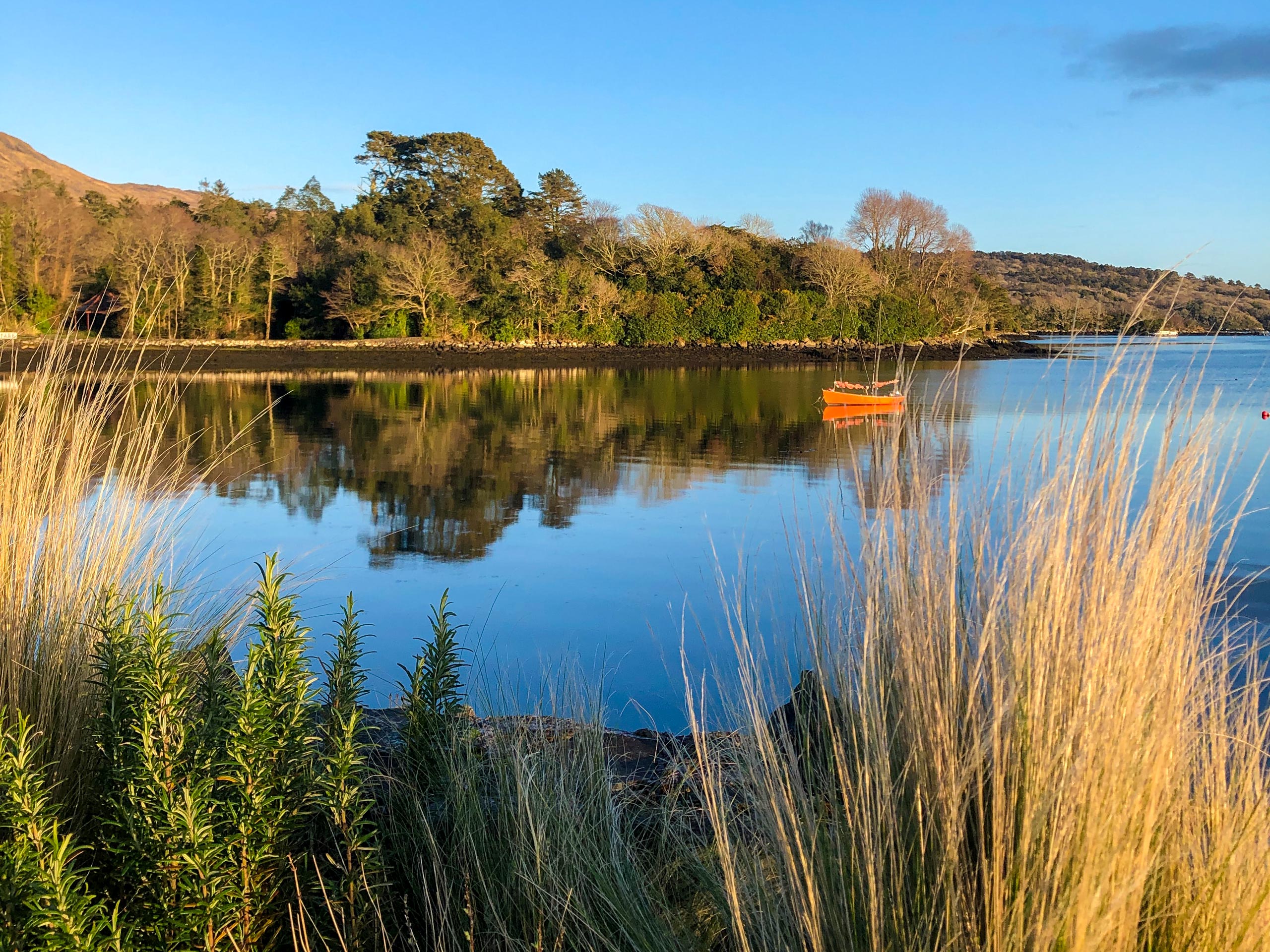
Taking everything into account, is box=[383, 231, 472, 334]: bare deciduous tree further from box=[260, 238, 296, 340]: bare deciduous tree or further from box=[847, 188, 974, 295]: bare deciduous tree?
box=[847, 188, 974, 295]: bare deciduous tree

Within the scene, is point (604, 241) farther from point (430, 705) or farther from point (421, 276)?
point (430, 705)

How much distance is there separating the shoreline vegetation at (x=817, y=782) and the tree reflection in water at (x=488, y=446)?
0.39 m

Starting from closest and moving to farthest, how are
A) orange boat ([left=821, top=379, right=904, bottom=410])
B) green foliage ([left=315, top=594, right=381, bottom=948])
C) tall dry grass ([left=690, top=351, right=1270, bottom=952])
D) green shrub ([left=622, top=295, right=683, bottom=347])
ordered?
tall dry grass ([left=690, top=351, right=1270, bottom=952]) < green foliage ([left=315, top=594, right=381, bottom=948]) < orange boat ([left=821, top=379, right=904, bottom=410]) < green shrub ([left=622, top=295, right=683, bottom=347])

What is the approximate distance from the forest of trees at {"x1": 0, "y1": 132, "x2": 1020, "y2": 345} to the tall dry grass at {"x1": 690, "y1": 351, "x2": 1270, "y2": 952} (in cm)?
3937

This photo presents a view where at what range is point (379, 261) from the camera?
142ft

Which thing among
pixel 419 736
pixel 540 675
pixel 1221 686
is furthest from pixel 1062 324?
pixel 540 675

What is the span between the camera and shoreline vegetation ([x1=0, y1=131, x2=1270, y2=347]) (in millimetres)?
40562

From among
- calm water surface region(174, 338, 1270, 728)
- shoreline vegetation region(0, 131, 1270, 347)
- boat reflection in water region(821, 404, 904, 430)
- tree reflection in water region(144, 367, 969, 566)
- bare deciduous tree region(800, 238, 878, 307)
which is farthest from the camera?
bare deciduous tree region(800, 238, 878, 307)

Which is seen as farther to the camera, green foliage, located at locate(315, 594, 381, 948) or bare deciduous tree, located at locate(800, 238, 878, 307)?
bare deciduous tree, located at locate(800, 238, 878, 307)

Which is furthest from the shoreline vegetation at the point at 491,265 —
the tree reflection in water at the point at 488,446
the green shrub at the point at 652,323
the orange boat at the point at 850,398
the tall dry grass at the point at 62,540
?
the tall dry grass at the point at 62,540

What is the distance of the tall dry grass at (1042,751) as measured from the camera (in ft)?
4.76

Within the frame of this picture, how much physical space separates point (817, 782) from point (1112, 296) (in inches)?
921

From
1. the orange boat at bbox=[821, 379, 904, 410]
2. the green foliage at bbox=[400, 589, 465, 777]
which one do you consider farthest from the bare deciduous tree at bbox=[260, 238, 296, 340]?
the green foliage at bbox=[400, 589, 465, 777]

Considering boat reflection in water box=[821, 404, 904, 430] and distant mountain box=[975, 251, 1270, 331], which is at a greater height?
distant mountain box=[975, 251, 1270, 331]
